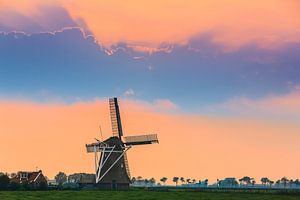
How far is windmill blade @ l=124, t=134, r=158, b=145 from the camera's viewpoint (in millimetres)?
88875

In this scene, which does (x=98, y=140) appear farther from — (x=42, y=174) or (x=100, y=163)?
(x=42, y=174)

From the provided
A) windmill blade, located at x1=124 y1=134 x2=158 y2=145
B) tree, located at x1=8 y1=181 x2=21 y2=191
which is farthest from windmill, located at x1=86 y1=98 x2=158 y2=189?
tree, located at x1=8 y1=181 x2=21 y2=191

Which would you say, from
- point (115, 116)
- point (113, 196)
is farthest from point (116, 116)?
point (113, 196)

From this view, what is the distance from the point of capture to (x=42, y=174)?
3947 inches

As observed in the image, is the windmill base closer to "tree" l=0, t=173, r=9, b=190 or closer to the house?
"tree" l=0, t=173, r=9, b=190

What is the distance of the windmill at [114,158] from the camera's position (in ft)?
281

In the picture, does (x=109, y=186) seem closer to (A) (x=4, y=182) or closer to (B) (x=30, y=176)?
(A) (x=4, y=182)

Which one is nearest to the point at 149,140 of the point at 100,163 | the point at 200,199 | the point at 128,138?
the point at 128,138

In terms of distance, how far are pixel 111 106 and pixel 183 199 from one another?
41668mm

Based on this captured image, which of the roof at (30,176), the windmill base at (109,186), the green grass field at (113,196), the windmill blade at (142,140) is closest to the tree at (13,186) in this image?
the green grass field at (113,196)

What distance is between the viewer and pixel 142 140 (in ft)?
292

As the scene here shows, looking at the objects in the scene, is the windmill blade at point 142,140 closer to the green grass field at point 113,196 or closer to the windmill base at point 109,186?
the windmill base at point 109,186

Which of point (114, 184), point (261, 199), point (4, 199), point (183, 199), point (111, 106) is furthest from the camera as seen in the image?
point (111, 106)

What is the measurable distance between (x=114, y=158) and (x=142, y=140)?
6402 mm
